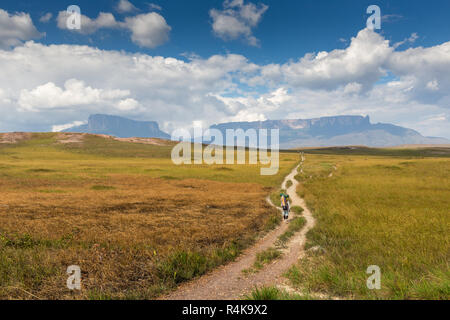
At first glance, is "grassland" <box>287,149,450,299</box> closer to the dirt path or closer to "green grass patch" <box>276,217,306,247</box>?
the dirt path

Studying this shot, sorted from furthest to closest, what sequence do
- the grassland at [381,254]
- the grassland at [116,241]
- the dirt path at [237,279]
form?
1. the grassland at [116,241]
2. the dirt path at [237,279]
3. the grassland at [381,254]

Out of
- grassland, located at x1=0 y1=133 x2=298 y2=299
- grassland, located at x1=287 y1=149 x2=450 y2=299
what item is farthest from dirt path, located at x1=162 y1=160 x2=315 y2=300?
grassland, located at x1=287 y1=149 x2=450 y2=299

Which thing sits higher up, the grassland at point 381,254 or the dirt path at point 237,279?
the grassland at point 381,254

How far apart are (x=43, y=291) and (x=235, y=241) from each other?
8.18 metres

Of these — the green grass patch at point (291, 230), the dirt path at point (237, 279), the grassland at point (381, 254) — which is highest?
the grassland at point (381, 254)

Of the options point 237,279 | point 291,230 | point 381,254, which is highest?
point 381,254

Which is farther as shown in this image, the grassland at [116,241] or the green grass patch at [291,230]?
the green grass patch at [291,230]

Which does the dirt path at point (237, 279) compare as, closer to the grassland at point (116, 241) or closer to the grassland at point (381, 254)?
the grassland at point (116, 241)

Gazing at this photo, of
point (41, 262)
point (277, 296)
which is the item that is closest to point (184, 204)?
point (41, 262)

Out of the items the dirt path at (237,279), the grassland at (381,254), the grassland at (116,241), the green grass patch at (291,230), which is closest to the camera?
the grassland at (381,254)

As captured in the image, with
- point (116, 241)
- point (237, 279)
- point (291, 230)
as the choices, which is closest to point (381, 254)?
point (291, 230)

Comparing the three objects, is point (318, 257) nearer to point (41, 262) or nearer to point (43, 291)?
point (43, 291)

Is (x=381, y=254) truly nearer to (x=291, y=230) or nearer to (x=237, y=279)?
(x=291, y=230)

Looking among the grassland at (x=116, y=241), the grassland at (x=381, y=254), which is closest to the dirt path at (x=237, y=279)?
the grassland at (x=116, y=241)
